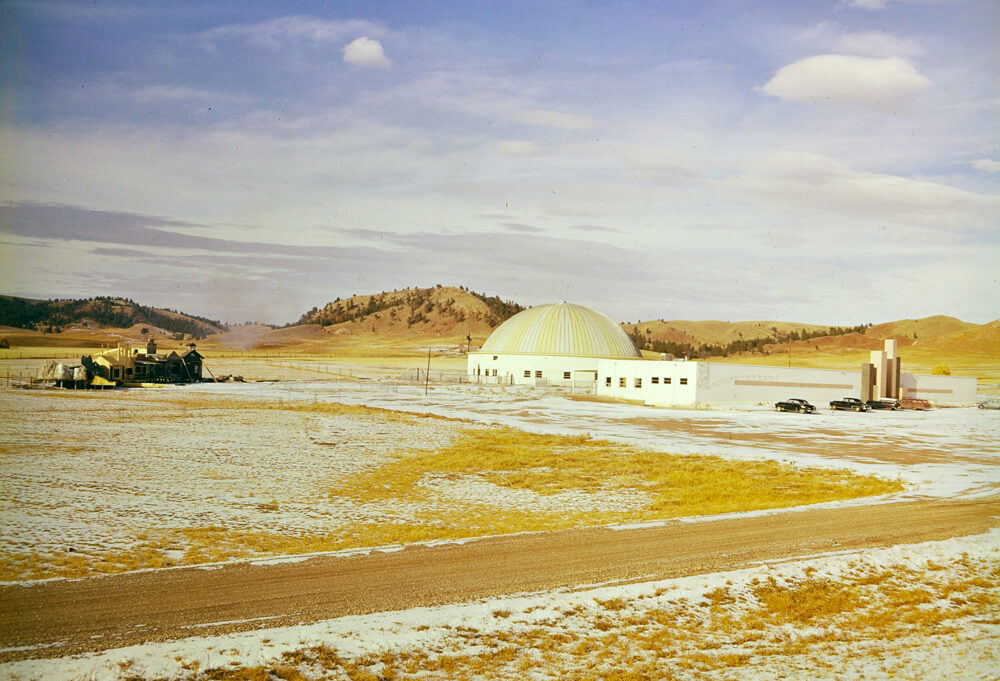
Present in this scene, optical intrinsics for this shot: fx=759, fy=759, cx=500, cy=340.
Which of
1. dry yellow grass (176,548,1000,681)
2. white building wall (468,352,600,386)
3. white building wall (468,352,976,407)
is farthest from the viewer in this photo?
white building wall (468,352,600,386)

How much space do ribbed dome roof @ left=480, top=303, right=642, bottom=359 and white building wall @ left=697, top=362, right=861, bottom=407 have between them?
1024 inches

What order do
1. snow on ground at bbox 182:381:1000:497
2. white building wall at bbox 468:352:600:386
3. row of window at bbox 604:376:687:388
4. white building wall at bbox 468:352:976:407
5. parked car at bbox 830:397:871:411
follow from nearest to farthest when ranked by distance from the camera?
snow on ground at bbox 182:381:1000:497 < parked car at bbox 830:397:871:411 < white building wall at bbox 468:352:976:407 < row of window at bbox 604:376:687:388 < white building wall at bbox 468:352:600:386

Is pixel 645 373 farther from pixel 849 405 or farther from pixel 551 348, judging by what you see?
pixel 551 348

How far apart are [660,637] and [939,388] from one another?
81231 millimetres

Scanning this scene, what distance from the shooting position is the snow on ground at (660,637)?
10.7m

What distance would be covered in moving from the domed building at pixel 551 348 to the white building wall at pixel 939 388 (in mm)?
32331

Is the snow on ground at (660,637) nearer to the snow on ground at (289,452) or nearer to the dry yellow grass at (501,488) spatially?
the dry yellow grass at (501,488)

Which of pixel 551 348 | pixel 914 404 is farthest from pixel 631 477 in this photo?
pixel 551 348

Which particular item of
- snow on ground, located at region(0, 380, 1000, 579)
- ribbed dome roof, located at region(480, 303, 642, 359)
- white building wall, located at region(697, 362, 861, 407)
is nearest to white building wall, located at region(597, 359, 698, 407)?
white building wall, located at region(697, 362, 861, 407)

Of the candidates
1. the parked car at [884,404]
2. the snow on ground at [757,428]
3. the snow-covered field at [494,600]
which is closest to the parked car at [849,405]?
the snow on ground at [757,428]

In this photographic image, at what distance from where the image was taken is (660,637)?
12.3 m

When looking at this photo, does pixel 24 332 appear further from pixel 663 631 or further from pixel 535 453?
pixel 663 631

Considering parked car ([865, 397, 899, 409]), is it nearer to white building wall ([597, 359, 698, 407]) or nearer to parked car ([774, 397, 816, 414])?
parked car ([774, 397, 816, 414])

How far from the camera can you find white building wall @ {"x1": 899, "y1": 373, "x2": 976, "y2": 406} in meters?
80.1
